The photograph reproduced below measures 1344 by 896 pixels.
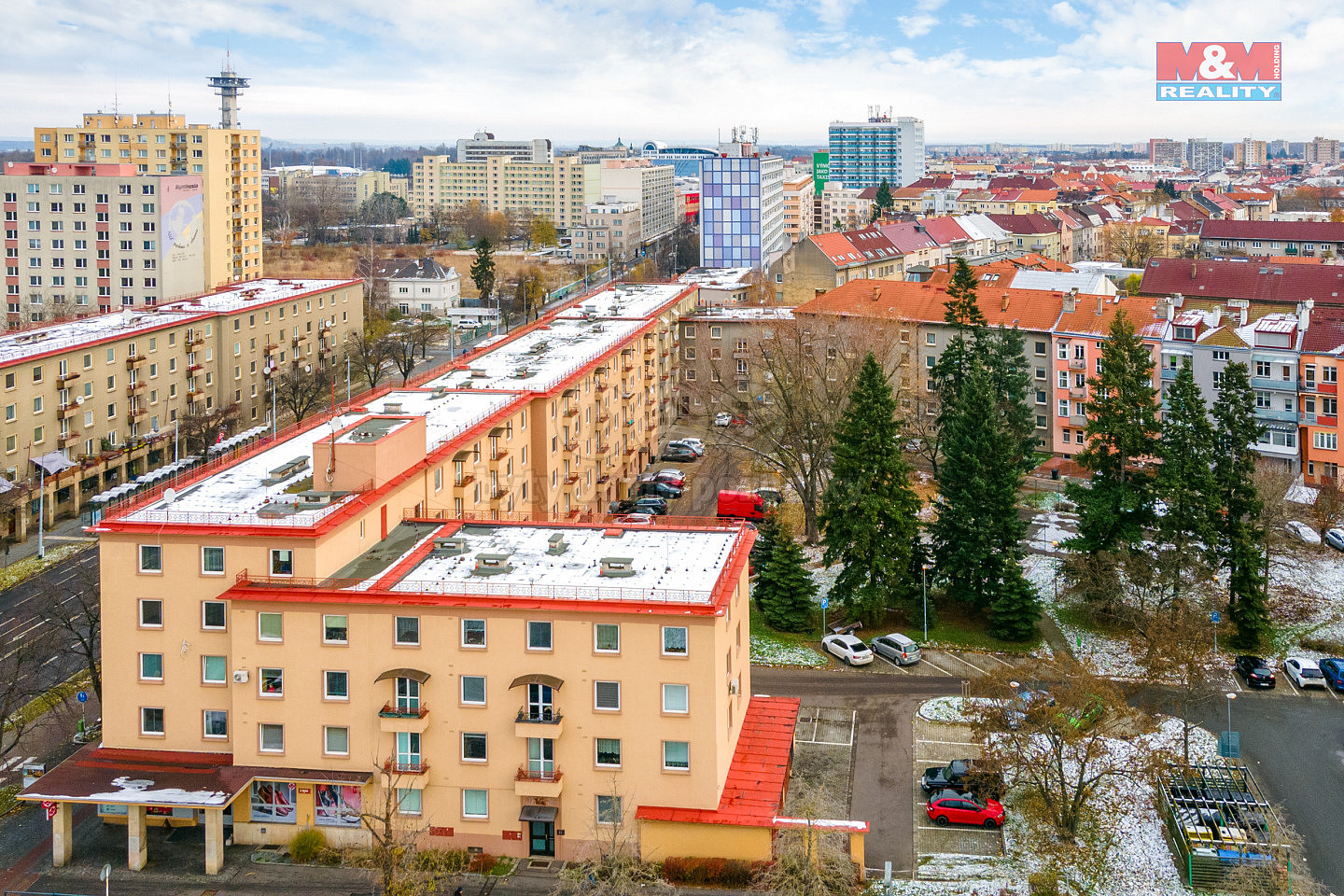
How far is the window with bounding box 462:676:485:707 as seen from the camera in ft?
104

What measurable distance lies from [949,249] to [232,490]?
112 meters

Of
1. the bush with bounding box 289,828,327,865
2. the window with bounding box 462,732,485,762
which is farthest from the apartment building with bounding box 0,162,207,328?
the window with bounding box 462,732,485,762

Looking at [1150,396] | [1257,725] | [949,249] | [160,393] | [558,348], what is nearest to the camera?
[1257,725]

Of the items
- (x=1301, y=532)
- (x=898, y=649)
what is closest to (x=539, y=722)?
(x=898, y=649)

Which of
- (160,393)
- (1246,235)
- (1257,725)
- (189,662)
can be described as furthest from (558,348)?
(1246,235)

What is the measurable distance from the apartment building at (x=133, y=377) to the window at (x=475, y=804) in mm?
35250

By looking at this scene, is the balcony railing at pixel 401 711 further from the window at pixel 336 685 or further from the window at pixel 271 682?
the window at pixel 271 682

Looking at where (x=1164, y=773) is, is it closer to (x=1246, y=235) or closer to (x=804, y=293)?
(x=804, y=293)

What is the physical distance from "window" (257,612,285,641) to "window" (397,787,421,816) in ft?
16.1

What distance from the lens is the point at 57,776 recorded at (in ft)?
104

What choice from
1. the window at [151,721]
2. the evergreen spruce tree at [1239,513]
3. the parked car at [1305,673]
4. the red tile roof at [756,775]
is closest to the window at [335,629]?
the window at [151,721]

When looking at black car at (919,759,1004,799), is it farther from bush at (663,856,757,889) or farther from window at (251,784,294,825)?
window at (251,784,294,825)

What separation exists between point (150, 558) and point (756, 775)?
1652cm

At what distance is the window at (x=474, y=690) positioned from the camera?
31.5 metres
